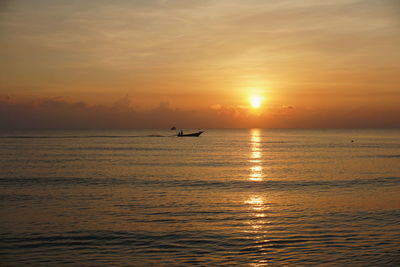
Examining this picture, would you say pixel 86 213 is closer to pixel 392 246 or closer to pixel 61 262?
pixel 61 262

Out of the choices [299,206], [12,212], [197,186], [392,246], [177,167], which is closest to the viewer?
[392,246]

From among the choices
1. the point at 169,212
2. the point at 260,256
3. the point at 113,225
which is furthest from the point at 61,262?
the point at 169,212

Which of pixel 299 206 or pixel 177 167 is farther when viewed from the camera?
pixel 177 167

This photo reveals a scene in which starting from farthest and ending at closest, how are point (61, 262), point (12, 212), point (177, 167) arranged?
point (177, 167)
point (12, 212)
point (61, 262)

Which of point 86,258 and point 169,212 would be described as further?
point 169,212

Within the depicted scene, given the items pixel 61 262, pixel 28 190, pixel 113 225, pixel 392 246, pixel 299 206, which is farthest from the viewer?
pixel 28 190

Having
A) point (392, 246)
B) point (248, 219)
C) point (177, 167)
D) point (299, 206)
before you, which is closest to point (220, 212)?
point (248, 219)

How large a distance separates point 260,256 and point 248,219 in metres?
6.48

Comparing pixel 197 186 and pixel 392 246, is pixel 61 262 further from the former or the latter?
pixel 197 186

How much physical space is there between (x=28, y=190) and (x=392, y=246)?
91.7ft

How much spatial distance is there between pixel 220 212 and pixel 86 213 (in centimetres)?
831

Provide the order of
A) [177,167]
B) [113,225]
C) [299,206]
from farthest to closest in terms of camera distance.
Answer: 1. [177,167]
2. [299,206]
3. [113,225]

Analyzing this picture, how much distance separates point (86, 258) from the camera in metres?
16.2

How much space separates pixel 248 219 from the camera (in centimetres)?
2269
